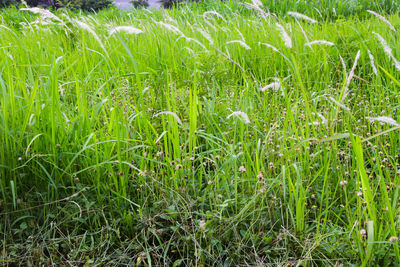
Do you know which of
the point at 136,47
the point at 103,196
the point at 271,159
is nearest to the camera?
the point at 103,196

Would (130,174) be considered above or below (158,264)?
above

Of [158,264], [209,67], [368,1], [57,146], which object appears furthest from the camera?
[368,1]

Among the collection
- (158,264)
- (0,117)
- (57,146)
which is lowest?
(158,264)

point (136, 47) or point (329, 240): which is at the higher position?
point (136, 47)

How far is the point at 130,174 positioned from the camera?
5.54 ft

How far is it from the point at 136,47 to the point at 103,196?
218cm

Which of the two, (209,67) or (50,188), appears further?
(209,67)

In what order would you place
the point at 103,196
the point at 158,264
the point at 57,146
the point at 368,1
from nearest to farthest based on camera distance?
the point at 158,264
the point at 103,196
the point at 57,146
the point at 368,1

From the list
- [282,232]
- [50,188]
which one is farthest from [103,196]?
[282,232]

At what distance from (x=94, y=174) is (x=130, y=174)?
16 cm

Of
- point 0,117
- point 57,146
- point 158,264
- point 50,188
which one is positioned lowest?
point 158,264

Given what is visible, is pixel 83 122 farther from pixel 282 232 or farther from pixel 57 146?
pixel 282 232

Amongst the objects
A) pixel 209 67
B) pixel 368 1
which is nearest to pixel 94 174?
pixel 209 67

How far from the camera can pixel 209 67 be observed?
2.72m
